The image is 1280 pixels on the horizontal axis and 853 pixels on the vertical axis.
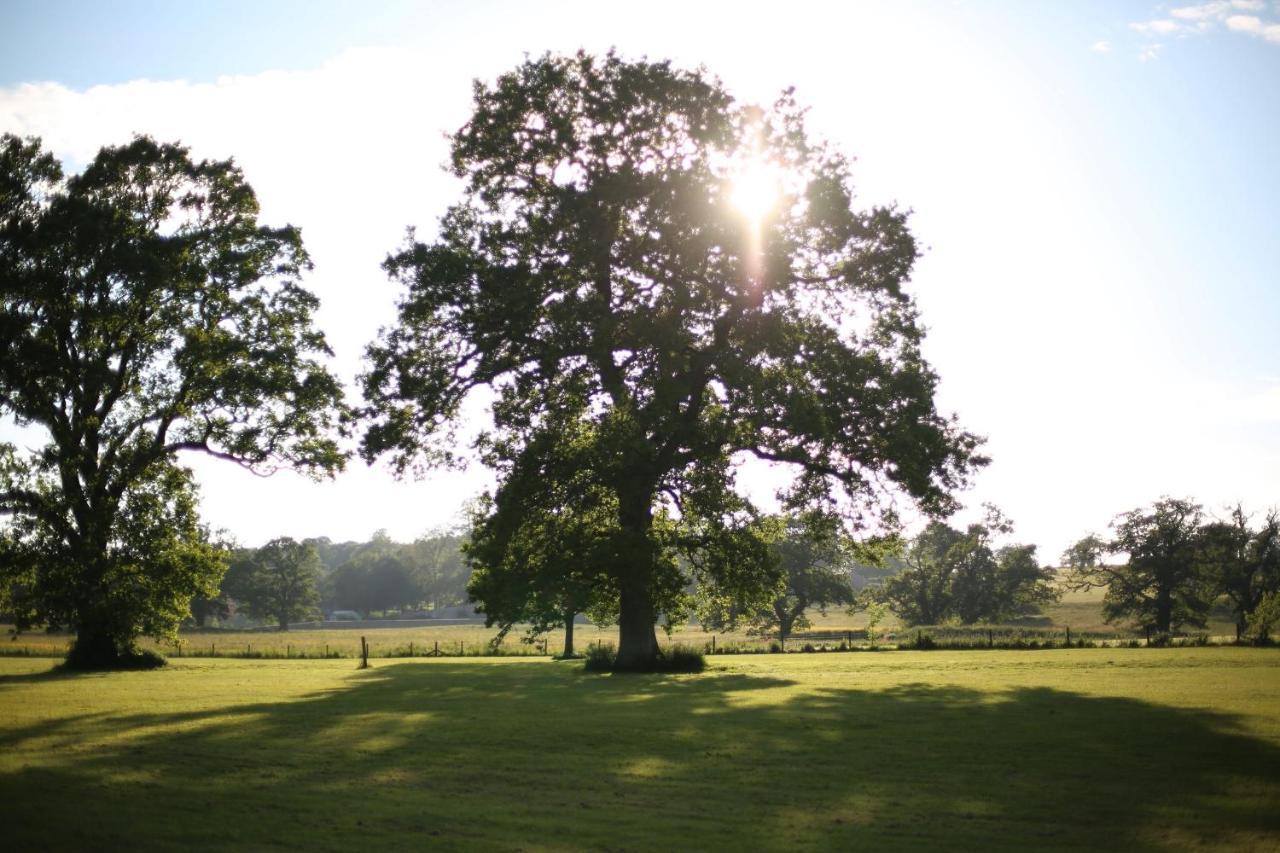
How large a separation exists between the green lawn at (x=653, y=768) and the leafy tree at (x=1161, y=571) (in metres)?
59.6

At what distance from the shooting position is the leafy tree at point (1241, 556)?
259 ft

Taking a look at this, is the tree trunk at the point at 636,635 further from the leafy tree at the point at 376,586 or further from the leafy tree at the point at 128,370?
the leafy tree at the point at 376,586

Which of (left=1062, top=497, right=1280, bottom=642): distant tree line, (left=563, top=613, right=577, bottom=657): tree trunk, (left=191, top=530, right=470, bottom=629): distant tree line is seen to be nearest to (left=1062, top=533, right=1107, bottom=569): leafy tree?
(left=1062, top=497, right=1280, bottom=642): distant tree line

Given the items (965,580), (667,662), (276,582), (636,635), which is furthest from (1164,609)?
(276,582)

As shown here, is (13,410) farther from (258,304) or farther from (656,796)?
(656,796)

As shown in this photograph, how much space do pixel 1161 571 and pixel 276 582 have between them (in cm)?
10807

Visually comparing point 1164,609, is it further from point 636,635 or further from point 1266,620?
point 636,635

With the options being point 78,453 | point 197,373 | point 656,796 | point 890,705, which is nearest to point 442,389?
point 197,373

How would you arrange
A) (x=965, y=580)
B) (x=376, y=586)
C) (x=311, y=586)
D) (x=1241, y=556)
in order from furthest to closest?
1. (x=376, y=586)
2. (x=311, y=586)
3. (x=965, y=580)
4. (x=1241, y=556)

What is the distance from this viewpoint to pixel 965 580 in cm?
9962

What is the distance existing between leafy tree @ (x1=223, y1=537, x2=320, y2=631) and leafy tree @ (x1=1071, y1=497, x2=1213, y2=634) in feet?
337

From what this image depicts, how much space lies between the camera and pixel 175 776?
46.6ft

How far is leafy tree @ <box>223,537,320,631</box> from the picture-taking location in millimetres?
133000

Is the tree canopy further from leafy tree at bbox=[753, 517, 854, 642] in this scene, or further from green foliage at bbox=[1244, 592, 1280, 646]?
green foliage at bbox=[1244, 592, 1280, 646]
